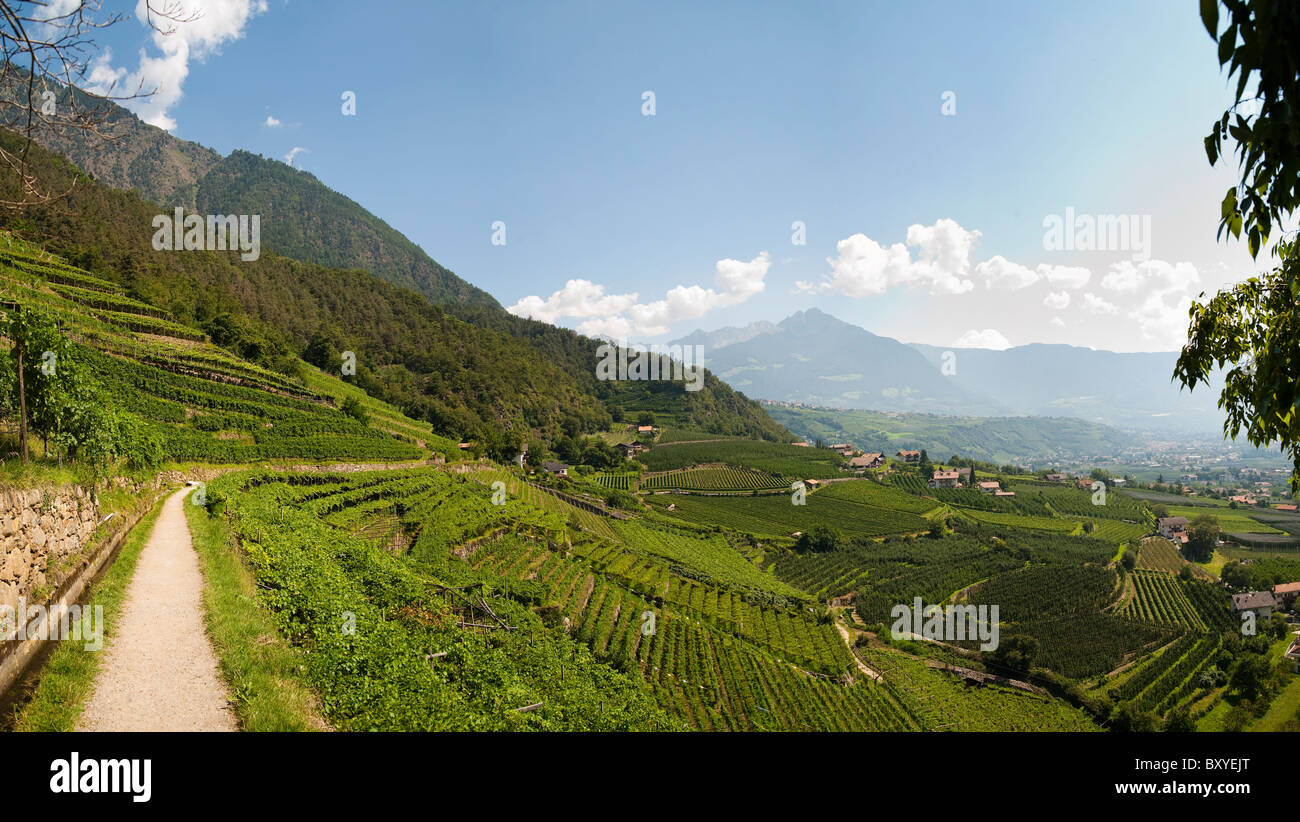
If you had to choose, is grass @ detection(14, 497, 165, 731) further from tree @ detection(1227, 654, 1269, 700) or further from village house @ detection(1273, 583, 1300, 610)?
village house @ detection(1273, 583, 1300, 610)

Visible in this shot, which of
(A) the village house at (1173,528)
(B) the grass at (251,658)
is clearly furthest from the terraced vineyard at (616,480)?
(A) the village house at (1173,528)

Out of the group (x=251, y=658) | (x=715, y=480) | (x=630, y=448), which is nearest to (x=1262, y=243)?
(x=251, y=658)

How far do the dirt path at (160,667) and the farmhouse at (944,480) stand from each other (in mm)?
111489

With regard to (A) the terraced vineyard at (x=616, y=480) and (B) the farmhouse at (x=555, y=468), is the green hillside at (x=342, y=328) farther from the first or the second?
(A) the terraced vineyard at (x=616, y=480)

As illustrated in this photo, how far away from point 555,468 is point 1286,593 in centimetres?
8342

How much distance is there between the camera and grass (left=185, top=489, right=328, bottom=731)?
20.6 ft

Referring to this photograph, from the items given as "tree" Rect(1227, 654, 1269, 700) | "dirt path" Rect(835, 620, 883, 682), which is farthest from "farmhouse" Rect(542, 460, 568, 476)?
"tree" Rect(1227, 654, 1269, 700)

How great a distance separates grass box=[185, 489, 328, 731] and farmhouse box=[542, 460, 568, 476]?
235ft

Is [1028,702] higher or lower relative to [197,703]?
lower

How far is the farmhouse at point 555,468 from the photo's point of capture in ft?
275
